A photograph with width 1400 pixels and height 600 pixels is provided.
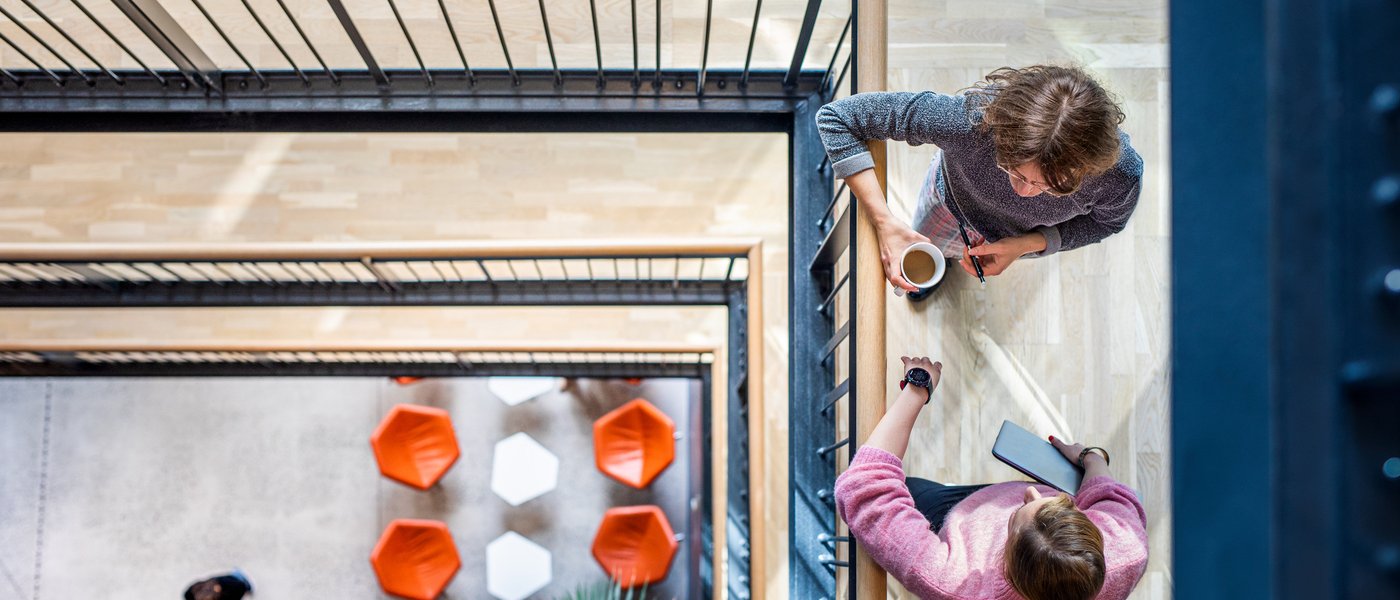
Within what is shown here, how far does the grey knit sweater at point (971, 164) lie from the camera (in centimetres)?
172

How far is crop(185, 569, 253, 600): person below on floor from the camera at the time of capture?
6102mm

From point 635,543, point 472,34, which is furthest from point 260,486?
point 472,34

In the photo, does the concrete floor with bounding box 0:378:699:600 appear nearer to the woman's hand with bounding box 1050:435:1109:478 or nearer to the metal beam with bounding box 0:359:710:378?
the metal beam with bounding box 0:359:710:378

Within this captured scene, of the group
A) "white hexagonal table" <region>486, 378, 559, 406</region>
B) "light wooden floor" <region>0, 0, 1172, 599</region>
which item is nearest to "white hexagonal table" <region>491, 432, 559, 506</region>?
"white hexagonal table" <region>486, 378, 559, 406</region>

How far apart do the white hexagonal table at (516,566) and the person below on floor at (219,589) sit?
1.74m

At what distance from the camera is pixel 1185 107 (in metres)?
0.61

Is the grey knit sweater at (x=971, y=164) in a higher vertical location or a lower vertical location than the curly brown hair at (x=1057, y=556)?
higher

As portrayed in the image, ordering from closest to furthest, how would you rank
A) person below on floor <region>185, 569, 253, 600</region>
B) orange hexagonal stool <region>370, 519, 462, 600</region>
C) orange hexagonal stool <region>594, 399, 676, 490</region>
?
person below on floor <region>185, 569, 253, 600</region>, orange hexagonal stool <region>594, 399, 676, 490</region>, orange hexagonal stool <region>370, 519, 462, 600</region>

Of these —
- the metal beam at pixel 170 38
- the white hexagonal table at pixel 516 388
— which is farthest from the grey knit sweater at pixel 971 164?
the white hexagonal table at pixel 516 388

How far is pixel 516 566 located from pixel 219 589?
80.4 inches

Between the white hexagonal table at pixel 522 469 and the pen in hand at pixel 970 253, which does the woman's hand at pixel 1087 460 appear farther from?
the white hexagonal table at pixel 522 469

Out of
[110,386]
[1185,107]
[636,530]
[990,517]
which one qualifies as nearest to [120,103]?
[990,517]

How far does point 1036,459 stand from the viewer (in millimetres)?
2119

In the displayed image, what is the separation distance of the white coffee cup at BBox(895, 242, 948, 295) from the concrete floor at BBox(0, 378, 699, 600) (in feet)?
17.3
